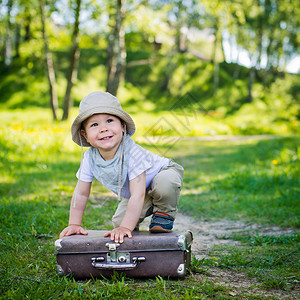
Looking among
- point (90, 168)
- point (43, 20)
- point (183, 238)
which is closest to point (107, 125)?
point (90, 168)

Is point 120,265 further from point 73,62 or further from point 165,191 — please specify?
point 73,62

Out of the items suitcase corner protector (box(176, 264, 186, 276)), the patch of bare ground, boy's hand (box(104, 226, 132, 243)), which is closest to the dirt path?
the patch of bare ground

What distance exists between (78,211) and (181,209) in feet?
7.39

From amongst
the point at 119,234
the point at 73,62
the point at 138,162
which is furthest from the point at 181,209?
the point at 73,62

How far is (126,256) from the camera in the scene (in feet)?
8.42

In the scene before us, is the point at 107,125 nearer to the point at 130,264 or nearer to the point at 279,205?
the point at 130,264

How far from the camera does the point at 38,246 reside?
3.27 m

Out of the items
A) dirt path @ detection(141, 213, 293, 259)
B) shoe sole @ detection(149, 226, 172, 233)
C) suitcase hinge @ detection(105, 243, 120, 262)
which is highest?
shoe sole @ detection(149, 226, 172, 233)

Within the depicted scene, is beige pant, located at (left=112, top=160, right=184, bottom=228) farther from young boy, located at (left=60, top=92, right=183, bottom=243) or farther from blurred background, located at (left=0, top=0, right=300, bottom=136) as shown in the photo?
blurred background, located at (left=0, top=0, right=300, bottom=136)

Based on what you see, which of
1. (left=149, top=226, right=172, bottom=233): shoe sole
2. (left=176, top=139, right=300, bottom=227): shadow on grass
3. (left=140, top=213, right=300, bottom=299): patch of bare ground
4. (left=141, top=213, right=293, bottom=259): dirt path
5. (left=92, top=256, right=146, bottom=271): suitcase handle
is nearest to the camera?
(left=140, top=213, right=300, bottom=299): patch of bare ground

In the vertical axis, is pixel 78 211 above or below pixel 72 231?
above

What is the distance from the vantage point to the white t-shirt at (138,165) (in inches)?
114

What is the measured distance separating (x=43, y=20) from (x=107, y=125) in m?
12.3

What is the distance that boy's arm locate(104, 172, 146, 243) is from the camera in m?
2.65
